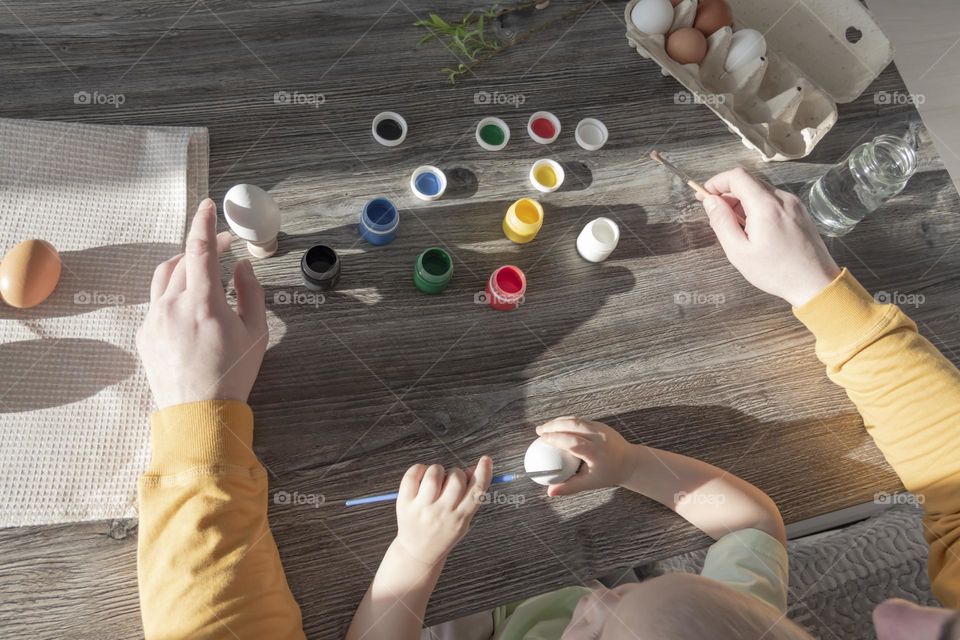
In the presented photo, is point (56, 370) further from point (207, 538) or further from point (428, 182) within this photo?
point (428, 182)

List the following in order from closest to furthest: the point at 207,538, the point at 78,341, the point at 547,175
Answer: the point at 207,538, the point at 78,341, the point at 547,175

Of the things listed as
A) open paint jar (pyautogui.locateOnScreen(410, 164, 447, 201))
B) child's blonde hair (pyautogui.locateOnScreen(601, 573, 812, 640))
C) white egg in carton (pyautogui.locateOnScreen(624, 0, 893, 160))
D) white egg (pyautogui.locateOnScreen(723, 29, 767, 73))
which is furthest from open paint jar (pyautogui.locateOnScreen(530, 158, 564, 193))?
child's blonde hair (pyautogui.locateOnScreen(601, 573, 812, 640))

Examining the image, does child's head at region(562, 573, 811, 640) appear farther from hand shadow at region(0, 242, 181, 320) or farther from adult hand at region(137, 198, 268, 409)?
hand shadow at region(0, 242, 181, 320)

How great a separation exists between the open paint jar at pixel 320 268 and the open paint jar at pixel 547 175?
1.16ft

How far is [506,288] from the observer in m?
1.01

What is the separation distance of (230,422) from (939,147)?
7.06 feet

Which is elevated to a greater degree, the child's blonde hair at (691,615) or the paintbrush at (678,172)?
the paintbrush at (678,172)

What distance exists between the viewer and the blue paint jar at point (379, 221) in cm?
99

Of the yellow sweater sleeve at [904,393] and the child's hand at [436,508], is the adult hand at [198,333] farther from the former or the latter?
the yellow sweater sleeve at [904,393]

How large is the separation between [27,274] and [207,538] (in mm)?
426

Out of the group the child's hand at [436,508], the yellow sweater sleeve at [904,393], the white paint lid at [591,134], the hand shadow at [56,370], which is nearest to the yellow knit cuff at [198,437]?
the hand shadow at [56,370]

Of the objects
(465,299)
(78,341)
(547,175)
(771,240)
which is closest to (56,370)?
(78,341)

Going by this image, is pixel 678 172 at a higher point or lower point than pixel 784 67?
lower

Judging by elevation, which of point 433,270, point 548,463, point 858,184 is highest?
point 858,184
